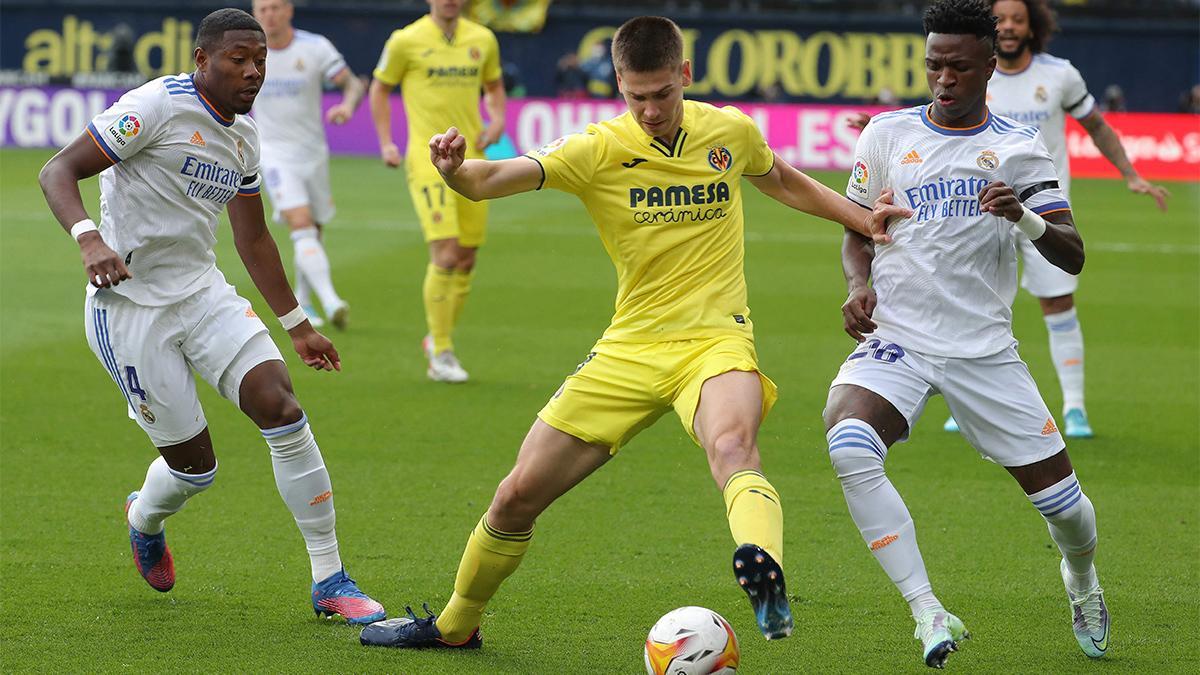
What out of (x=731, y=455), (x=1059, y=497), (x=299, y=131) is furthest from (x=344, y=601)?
(x=299, y=131)

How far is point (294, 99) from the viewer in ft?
39.0

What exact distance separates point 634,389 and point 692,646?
834mm

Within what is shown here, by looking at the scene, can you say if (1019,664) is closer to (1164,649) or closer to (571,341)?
(1164,649)

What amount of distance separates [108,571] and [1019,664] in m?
3.48

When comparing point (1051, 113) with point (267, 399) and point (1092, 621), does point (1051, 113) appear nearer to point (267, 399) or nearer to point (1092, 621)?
point (1092, 621)

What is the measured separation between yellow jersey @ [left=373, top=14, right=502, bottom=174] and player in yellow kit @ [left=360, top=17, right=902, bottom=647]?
18.0ft

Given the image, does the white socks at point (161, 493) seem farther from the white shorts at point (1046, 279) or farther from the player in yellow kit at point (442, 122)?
the white shorts at point (1046, 279)

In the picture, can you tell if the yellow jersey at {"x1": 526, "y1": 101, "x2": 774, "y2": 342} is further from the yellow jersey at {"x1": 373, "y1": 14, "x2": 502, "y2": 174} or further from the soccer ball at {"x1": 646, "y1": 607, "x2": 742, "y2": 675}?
the yellow jersey at {"x1": 373, "y1": 14, "x2": 502, "y2": 174}

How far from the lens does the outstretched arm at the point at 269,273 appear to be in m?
5.57

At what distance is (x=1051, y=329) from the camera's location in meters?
8.80

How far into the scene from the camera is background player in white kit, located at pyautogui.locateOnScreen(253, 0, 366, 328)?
1170cm

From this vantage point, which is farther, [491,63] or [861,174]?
[491,63]

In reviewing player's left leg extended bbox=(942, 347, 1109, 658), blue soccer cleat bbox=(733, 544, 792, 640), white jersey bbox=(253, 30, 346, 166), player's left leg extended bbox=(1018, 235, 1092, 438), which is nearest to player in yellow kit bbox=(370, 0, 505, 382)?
white jersey bbox=(253, 30, 346, 166)

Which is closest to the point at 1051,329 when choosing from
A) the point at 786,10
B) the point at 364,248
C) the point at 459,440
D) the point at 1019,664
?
the point at 459,440
